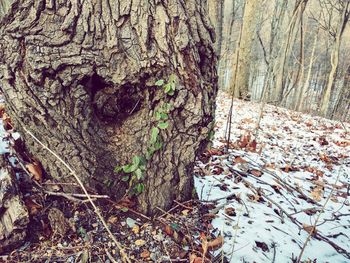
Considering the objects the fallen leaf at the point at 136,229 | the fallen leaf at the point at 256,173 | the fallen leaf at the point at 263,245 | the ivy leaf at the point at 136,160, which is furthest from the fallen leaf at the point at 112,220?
the fallen leaf at the point at 256,173

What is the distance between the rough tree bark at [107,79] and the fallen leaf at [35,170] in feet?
0.17

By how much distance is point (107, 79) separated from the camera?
4.61ft

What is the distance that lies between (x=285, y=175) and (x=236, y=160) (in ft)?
2.39

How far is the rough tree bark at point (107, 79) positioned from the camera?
1.31 metres

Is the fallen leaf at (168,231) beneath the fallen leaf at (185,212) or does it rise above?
beneath

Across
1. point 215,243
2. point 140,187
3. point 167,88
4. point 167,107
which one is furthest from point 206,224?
point 167,88

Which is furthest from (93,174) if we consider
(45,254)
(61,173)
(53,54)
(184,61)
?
(184,61)

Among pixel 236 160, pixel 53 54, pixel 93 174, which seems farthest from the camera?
pixel 236 160

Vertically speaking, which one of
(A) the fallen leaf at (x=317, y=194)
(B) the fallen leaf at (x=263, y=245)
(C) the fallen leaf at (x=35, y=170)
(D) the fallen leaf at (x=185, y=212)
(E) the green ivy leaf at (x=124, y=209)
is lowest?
(A) the fallen leaf at (x=317, y=194)

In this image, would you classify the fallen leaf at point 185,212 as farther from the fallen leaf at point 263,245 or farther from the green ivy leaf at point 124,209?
the fallen leaf at point 263,245

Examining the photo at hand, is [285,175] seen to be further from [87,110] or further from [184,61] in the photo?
[87,110]

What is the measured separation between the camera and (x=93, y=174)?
1547 mm

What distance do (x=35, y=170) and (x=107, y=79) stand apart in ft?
2.39

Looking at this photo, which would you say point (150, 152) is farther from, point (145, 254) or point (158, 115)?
point (145, 254)
